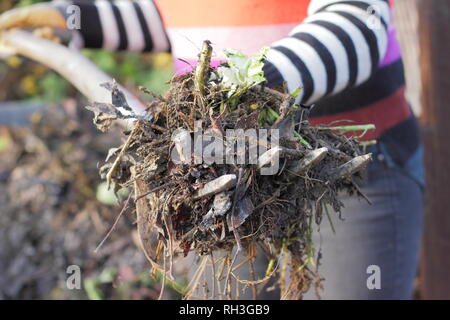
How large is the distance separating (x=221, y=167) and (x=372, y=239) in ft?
2.12

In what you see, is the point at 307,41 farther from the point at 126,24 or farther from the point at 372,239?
the point at 126,24

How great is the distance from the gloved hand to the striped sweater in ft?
0.40

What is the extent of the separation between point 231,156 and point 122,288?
1219 mm

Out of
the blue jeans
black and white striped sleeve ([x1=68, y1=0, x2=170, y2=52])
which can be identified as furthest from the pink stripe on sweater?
black and white striped sleeve ([x1=68, y1=0, x2=170, y2=52])

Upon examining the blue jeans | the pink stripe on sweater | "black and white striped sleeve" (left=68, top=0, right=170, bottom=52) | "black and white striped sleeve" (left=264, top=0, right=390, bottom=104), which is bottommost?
the blue jeans

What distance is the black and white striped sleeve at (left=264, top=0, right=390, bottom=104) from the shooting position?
0.99 m

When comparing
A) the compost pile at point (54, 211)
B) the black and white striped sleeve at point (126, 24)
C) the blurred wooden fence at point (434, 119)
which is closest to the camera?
the black and white striped sleeve at point (126, 24)

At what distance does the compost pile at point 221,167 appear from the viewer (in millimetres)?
826

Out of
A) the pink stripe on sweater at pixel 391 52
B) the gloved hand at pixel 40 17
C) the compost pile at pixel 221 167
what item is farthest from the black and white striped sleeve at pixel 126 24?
the compost pile at pixel 221 167

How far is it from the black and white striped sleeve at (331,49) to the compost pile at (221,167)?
86mm

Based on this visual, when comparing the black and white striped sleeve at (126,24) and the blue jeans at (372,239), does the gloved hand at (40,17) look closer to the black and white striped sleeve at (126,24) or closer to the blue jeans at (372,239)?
the black and white striped sleeve at (126,24)

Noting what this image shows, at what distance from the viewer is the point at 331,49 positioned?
1.03 m

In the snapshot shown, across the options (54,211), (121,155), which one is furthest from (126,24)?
(54,211)

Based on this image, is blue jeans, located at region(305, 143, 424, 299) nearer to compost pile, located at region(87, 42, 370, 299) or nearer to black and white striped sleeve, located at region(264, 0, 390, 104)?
black and white striped sleeve, located at region(264, 0, 390, 104)
